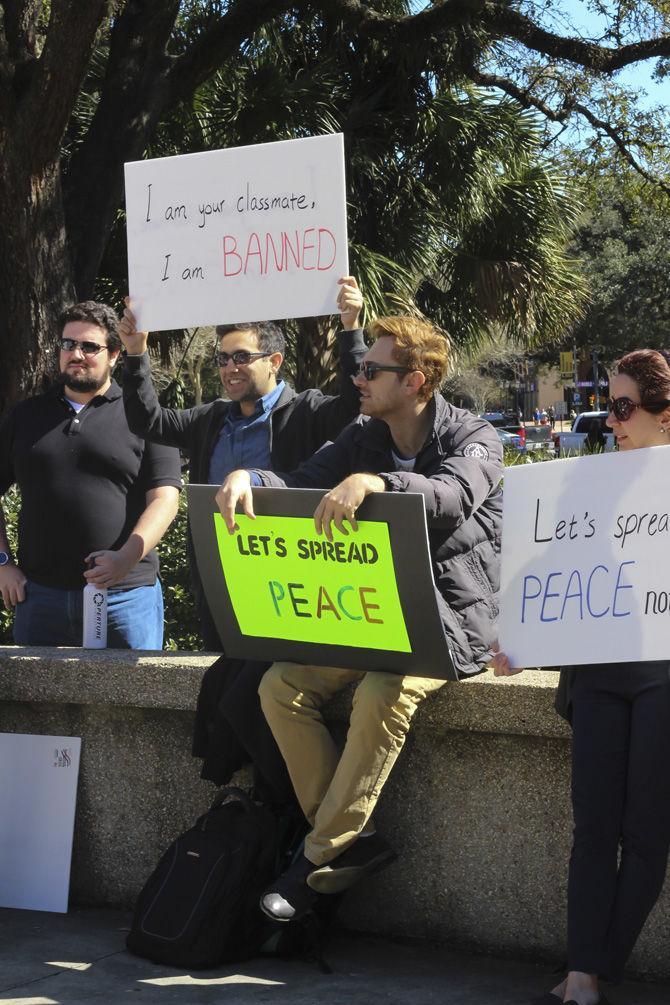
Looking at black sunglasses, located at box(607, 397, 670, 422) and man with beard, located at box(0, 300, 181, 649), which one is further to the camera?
man with beard, located at box(0, 300, 181, 649)

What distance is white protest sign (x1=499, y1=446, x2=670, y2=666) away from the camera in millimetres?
3146

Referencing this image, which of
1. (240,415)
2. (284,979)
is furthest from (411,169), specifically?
(284,979)

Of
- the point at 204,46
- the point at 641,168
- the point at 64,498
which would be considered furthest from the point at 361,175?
the point at 64,498

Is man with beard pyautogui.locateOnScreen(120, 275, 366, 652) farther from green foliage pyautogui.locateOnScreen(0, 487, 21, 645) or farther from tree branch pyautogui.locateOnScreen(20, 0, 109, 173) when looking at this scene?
tree branch pyautogui.locateOnScreen(20, 0, 109, 173)

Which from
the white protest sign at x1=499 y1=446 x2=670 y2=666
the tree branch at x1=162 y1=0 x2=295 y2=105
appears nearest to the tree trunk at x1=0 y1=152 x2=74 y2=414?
the tree branch at x1=162 y1=0 x2=295 y2=105

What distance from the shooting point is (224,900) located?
354 centimetres

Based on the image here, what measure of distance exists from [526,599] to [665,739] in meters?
0.52

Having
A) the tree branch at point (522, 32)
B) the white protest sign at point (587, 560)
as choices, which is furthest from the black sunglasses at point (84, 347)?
the tree branch at point (522, 32)

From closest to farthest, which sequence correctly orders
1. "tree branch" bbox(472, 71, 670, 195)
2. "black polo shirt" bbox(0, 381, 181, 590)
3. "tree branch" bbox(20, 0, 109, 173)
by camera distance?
"black polo shirt" bbox(0, 381, 181, 590)
"tree branch" bbox(20, 0, 109, 173)
"tree branch" bbox(472, 71, 670, 195)

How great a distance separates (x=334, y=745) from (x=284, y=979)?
0.66 m

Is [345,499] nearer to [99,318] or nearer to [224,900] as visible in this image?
[224,900]

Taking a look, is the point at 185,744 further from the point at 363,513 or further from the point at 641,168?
the point at 641,168

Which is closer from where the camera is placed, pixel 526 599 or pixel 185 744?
pixel 526 599

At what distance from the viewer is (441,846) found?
3844 mm
